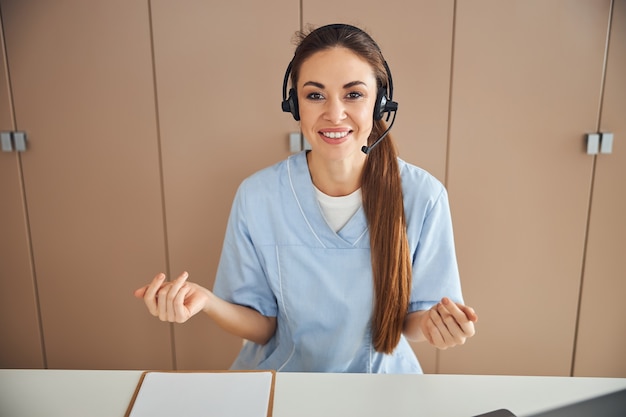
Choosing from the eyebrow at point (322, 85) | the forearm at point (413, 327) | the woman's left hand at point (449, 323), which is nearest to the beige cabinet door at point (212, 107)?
the eyebrow at point (322, 85)

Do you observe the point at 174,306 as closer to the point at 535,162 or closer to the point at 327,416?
the point at 327,416

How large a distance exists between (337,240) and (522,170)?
87cm

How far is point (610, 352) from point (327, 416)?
1.56 meters

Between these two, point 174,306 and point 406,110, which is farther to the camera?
point 406,110

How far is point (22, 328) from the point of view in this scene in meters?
1.81

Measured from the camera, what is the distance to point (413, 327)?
109 centimetres

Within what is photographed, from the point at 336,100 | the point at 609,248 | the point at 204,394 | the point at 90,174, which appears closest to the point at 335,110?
the point at 336,100

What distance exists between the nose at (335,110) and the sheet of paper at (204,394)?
54 centimetres

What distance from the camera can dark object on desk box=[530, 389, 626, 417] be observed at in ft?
1.48

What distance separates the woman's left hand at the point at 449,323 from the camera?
820 millimetres

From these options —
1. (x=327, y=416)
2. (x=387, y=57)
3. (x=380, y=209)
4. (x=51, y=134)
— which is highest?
(x=387, y=57)

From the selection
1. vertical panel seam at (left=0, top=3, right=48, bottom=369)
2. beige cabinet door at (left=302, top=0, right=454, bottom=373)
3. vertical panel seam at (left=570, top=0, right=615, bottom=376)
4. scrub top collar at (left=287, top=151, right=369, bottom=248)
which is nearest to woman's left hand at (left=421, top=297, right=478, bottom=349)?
scrub top collar at (left=287, top=151, right=369, bottom=248)

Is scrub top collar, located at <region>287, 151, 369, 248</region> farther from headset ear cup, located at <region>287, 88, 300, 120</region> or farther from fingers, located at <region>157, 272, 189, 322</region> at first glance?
fingers, located at <region>157, 272, 189, 322</region>

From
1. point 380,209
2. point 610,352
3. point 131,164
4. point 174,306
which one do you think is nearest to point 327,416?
point 174,306
